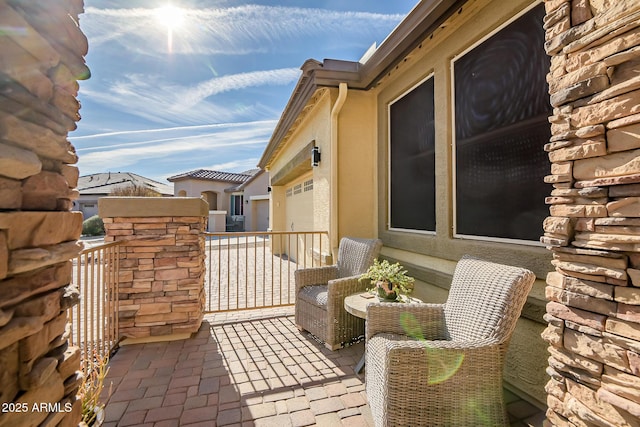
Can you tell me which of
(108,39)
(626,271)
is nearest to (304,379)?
(626,271)

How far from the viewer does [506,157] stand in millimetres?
2238

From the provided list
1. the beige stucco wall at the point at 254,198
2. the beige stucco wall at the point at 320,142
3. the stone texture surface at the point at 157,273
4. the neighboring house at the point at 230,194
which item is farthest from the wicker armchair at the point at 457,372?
the neighboring house at the point at 230,194

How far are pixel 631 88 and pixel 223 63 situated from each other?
8.96m

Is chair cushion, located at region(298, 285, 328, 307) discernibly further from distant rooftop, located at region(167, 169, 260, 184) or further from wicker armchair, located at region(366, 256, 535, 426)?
distant rooftop, located at region(167, 169, 260, 184)

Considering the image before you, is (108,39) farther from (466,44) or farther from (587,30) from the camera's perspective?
(587,30)

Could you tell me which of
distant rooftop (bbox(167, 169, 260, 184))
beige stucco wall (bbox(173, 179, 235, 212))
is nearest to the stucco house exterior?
distant rooftop (bbox(167, 169, 260, 184))

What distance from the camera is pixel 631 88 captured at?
104 centimetres

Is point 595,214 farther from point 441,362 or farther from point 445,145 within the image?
point 445,145

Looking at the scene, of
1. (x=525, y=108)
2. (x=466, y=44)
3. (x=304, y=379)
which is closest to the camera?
(x=525, y=108)

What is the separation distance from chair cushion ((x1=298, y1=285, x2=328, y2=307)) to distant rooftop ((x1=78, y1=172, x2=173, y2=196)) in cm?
2136

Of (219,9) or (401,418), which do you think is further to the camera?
(219,9)

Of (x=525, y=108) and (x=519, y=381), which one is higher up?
(x=525, y=108)

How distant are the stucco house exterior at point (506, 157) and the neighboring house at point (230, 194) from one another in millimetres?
12592

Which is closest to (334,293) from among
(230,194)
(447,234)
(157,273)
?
(447,234)
